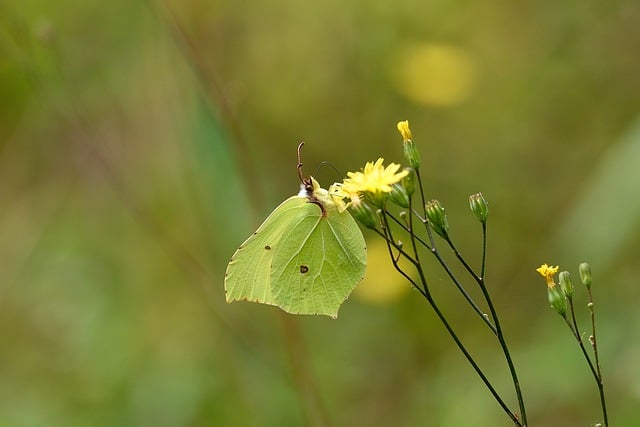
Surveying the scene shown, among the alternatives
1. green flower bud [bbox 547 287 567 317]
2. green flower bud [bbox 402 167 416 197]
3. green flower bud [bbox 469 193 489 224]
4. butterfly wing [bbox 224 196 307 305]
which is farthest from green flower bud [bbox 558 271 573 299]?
butterfly wing [bbox 224 196 307 305]

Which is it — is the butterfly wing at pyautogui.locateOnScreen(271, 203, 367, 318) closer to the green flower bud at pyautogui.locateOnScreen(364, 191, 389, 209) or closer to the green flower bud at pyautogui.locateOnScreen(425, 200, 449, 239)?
the green flower bud at pyautogui.locateOnScreen(364, 191, 389, 209)

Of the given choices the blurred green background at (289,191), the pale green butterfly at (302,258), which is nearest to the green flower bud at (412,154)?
the pale green butterfly at (302,258)

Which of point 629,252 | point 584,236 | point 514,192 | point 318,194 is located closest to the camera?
point 318,194

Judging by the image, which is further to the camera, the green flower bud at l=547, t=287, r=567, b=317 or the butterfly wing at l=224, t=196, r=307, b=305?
the butterfly wing at l=224, t=196, r=307, b=305

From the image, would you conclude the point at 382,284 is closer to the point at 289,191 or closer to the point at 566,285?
the point at 289,191

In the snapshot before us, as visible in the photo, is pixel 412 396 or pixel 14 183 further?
pixel 14 183

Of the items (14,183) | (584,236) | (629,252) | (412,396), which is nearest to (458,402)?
(412,396)

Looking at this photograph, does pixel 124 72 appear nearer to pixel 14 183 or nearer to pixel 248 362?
pixel 14 183
